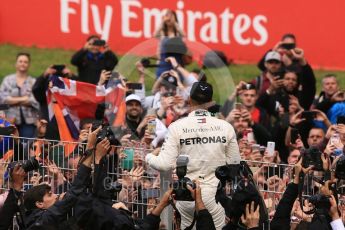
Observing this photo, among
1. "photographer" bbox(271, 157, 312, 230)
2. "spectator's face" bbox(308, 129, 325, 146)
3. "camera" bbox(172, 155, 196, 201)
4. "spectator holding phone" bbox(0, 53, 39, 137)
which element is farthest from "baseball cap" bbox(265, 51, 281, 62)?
"camera" bbox(172, 155, 196, 201)

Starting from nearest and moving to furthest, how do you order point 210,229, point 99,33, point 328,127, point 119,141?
point 210,229 < point 119,141 < point 328,127 < point 99,33

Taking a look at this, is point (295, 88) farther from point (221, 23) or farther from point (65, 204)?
point (65, 204)

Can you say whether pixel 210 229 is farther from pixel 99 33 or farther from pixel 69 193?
pixel 99 33

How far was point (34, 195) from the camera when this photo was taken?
643 inches

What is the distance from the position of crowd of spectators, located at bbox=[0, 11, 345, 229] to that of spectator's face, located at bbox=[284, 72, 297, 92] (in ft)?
0.05

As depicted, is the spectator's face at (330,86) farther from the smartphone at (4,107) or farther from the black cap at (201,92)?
the black cap at (201,92)

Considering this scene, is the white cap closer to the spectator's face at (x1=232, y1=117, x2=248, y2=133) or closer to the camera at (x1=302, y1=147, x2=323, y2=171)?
the spectator's face at (x1=232, y1=117, x2=248, y2=133)

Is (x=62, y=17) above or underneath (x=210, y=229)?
above

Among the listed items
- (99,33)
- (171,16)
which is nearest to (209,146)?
(171,16)

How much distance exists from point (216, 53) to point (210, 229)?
407 inches

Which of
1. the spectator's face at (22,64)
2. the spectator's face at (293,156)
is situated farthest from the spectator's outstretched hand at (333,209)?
the spectator's face at (22,64)

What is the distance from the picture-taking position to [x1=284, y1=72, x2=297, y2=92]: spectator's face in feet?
74.9

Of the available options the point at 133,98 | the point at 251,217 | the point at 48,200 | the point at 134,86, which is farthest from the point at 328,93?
the point at 251,217

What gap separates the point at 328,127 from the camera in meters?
20.8
